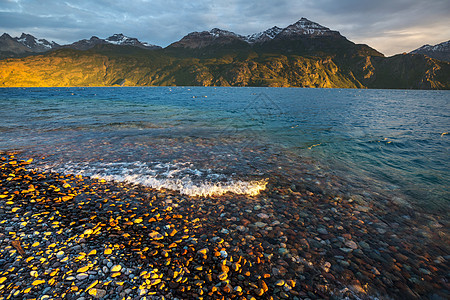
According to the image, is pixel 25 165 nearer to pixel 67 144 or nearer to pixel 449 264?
pixel 67 144

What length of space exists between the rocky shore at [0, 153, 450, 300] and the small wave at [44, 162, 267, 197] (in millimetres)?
797

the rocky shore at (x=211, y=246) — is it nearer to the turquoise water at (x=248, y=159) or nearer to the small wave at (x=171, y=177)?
the small wave at (x=171, y=177)

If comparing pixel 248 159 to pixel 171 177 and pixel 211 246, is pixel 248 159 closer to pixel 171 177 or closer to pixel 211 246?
pixel 171 177

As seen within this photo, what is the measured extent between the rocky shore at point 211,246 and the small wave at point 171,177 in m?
0.80

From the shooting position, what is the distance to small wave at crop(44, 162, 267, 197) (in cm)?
1089

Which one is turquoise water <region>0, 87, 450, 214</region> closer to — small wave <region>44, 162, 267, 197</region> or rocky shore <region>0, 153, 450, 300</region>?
small wave <region>44, 162, 267, 197</region>

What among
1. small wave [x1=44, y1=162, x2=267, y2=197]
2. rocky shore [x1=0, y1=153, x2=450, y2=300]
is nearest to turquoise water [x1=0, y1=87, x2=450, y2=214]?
small wave [x1=44, y1=162, x2=267, y2=197]

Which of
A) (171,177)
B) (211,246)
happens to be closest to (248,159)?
(171,177)

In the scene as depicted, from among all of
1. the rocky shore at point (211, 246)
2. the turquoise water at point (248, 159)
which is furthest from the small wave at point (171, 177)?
the rocky shore at point (211, 246)

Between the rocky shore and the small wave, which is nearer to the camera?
the rocky shore

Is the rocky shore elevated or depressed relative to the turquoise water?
elevated

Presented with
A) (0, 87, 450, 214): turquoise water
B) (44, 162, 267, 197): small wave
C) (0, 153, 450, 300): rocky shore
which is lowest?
(0, 87, 450, 214): turquoise water

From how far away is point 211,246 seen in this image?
6.79m

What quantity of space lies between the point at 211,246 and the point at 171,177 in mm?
6184
